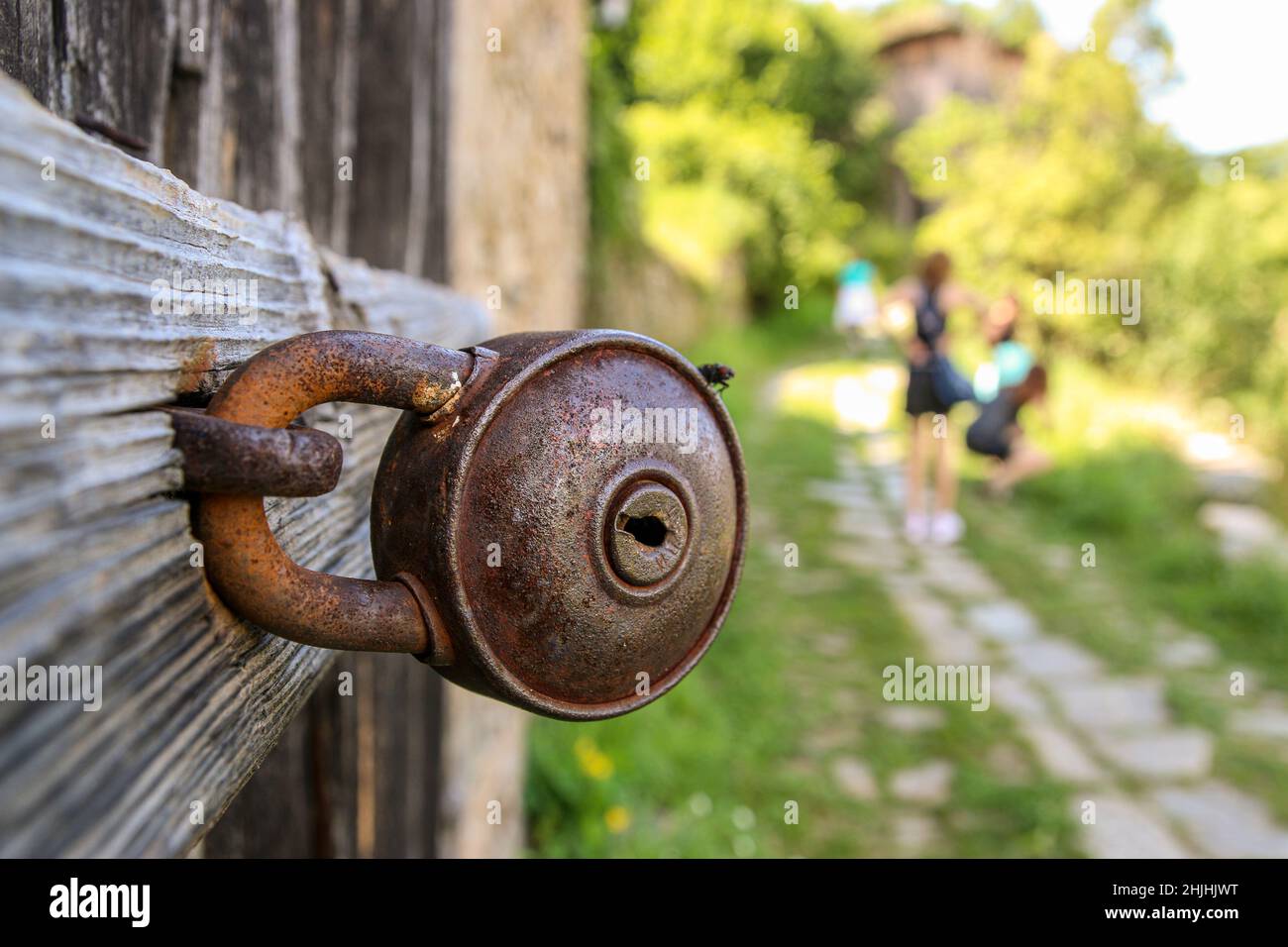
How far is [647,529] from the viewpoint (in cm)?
62

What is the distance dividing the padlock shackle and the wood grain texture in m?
0.02

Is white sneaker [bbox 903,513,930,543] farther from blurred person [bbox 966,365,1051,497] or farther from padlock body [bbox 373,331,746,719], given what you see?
padlock body [bbox 373,331,746,719]

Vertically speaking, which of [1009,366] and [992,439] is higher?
[1009,366]

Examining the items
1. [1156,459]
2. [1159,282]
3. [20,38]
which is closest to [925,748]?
[20,38]

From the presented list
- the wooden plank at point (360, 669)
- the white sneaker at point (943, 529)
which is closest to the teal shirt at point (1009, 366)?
the white sneaker at point (943, 529)

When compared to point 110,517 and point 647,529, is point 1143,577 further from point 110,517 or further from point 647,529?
point 110,517

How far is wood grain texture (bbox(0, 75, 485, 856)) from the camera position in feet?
1.19

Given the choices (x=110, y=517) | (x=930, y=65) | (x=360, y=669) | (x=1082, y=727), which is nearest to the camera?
(x=110, y=517)

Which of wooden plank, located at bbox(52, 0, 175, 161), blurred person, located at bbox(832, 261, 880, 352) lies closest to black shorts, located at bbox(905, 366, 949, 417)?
blurred person, located at bbox(832, 261, 880, 352)

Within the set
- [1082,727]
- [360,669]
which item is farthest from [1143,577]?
[360,669]

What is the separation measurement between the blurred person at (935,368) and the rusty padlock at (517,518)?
20.9 ft

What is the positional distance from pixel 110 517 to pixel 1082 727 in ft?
15.8

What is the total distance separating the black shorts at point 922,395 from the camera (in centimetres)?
681

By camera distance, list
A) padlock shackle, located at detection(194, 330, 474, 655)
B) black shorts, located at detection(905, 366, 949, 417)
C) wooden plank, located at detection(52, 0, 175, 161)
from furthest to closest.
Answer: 1. black shorts, located at detection(905, 366, 949, 417)
2. wooden plank, located at detection(52, 0, 175, 161)
3. padlock shackle, located at detection(194, 330, 474, 655)
